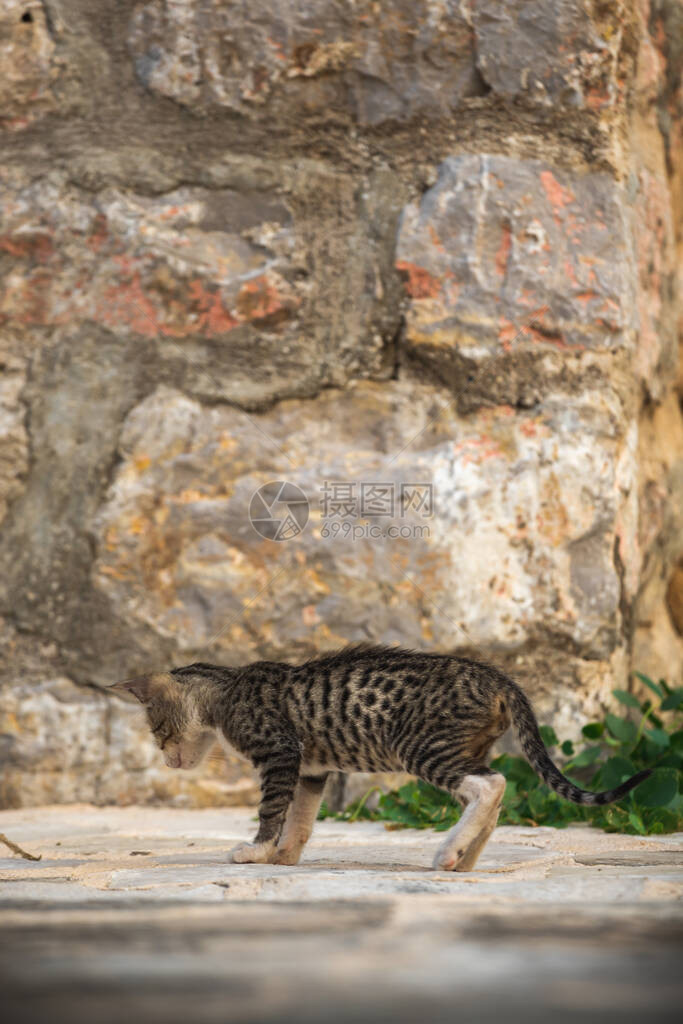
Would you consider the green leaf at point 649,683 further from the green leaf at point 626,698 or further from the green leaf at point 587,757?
the green leaf at point 587,757

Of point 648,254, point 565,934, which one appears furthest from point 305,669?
point 648,254

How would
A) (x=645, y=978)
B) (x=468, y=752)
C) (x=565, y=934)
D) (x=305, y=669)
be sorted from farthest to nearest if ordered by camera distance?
1. (x=305, y=669)
2. (x=468, y=752)
3. (x=565, y=934)
4. (x=645, y=978)

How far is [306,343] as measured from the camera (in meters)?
4.36

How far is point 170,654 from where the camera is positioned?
13.8 feet

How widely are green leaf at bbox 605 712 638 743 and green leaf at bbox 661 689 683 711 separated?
21 centimetres

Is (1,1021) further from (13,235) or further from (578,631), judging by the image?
(13,235)

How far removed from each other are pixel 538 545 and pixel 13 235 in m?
2.30

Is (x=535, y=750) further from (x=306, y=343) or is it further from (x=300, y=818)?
(x=306, y=343)

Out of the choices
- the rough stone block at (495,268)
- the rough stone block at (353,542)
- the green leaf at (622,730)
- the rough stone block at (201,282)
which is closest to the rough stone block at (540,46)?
the rough stone block at (495,268)

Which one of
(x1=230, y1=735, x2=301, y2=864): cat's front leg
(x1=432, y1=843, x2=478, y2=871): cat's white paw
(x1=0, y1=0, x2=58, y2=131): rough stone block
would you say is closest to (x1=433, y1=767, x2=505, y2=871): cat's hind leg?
(x1=432, y1=843, x2=478, y2=871): cat's white paw

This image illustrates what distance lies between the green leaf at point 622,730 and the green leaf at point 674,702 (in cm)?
21

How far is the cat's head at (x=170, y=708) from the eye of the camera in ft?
11.4

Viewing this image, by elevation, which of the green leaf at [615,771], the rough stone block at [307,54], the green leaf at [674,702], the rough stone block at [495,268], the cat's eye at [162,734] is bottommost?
the cat's eye at [162,734]

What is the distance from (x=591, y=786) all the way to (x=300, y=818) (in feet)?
3.87
